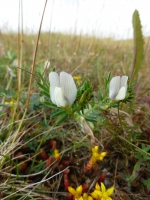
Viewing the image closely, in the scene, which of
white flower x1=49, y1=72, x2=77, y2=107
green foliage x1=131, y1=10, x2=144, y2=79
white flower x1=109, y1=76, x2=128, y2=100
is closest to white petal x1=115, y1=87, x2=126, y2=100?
white flower x1=109, y1=76, x2=128, y2=100

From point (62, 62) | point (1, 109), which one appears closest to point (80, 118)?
point (1, 109)

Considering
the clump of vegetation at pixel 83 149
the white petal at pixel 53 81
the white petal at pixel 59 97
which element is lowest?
the clump of vegetation at pixel 83 149

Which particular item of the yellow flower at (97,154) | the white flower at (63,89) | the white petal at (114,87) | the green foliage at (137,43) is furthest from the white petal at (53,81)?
the green foliage at (137,43)

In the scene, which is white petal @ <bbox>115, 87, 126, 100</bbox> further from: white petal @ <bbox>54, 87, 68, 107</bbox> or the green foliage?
the green foliage

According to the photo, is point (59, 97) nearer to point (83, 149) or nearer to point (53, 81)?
point (53, 81)

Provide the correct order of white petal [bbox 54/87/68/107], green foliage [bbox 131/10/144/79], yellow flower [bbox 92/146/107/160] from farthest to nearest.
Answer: green foliage [bbox 131/10/144/79] → yellow flower [bbox 92/146/107/160] → white petal [bbox 54/87/68/107]

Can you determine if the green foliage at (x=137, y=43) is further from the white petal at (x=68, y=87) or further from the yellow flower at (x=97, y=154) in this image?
the white petal at (x=68, y=87)

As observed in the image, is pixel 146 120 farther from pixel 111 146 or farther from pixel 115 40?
pixel 115 40
